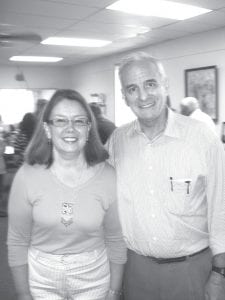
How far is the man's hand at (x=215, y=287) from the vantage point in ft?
5.29

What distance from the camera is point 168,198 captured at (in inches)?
63.6

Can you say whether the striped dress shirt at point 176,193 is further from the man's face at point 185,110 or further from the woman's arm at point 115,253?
the man's face at point 185,110

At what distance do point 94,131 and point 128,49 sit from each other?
21.7ft

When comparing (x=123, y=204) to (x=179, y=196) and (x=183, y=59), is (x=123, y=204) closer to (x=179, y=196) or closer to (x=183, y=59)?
(x=179, y=196)

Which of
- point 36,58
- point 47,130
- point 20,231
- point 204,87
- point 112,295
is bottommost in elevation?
point 112,295

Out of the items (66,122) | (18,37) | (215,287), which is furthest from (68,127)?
(18,37)

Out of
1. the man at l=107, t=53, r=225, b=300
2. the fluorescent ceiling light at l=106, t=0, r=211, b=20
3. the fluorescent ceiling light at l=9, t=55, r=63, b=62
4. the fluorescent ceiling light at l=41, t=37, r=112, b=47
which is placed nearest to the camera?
the man at l=107, t=53, r=225, b=300

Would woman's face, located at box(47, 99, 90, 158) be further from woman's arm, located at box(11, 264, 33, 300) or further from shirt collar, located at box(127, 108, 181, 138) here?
woman's arm, located at box(11, 264, 33, 300)

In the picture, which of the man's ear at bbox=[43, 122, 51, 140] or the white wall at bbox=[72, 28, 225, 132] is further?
the white wall at bbox=[72, 28, 225, 132]

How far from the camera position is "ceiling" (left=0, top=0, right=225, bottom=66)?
446 cm

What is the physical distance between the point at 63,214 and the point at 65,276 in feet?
0.84

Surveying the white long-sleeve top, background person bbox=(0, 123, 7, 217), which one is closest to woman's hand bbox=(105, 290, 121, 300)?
the white long-sleeve top

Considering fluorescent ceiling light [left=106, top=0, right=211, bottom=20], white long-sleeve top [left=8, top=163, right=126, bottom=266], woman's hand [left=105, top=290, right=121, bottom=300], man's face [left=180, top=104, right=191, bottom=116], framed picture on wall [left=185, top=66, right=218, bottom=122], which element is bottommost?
woman's hand [left=105, top=290, right=121, bottom=300]

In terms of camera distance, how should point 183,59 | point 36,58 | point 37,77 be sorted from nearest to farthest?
point 183,59 → point 36,58 → point 37,77
